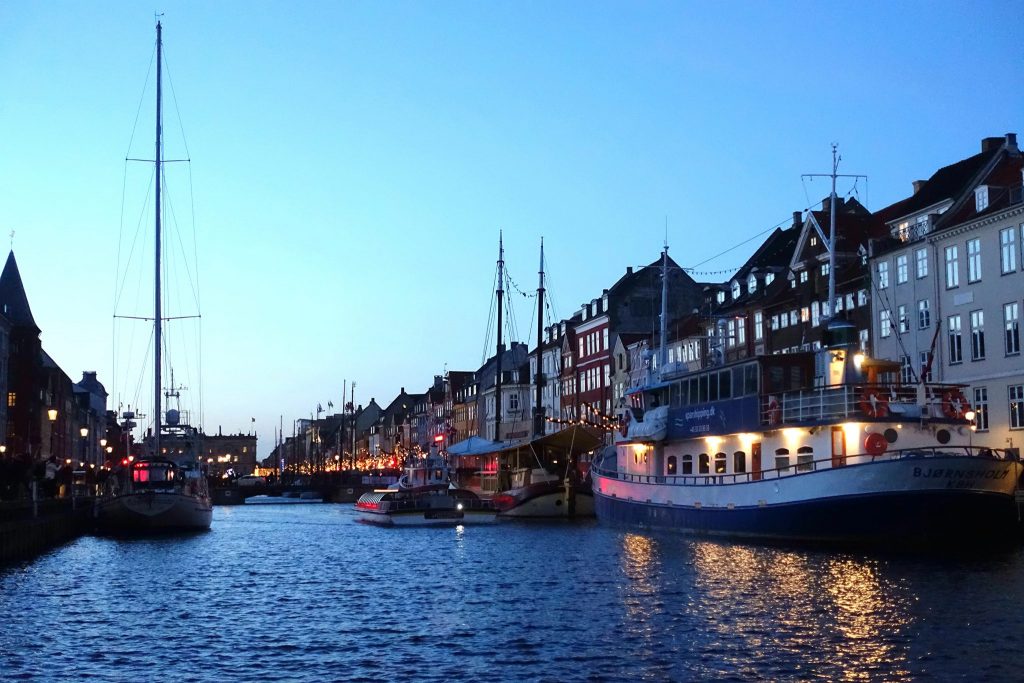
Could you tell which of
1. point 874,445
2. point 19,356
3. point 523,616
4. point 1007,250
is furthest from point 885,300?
point 19,356

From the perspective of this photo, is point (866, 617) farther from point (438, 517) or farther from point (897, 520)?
point (438, 517)

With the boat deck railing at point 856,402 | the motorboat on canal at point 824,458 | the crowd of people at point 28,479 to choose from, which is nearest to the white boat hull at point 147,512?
the crowd of people at point 28,479

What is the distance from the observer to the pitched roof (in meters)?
107

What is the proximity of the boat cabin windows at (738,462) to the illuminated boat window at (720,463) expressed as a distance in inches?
37.0

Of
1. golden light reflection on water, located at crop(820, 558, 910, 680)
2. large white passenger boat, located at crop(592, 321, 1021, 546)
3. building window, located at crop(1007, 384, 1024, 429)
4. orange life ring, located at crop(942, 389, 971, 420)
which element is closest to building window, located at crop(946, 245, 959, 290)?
building window, located at crop(1007, 384, 1024, 429)

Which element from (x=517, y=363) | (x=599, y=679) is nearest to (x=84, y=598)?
(x=599, y=679)

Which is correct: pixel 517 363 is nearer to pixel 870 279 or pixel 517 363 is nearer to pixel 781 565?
pixel 870 279

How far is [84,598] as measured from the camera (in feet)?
114

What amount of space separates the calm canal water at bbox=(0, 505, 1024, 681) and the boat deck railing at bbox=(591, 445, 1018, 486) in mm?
2816

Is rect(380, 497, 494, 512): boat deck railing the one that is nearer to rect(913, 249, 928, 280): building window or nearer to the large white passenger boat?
the large white passenger boat

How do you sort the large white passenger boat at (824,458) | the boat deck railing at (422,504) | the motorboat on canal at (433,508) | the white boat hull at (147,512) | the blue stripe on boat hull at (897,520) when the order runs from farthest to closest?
the boat deck railing at (422,504)
the motorboat on canal at (433,508)
the white boat hull at (147,512)
the large white passenger boat at (824,458)
the blue stripe on boat hull at (897,520)

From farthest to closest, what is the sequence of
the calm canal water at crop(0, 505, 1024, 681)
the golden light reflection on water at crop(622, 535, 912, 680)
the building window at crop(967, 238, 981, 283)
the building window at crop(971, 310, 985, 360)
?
the building window at crop(967, 238, 981, 283) < the building window at crop(971, 310, 985, 360) < the golden light reflection on water at crop(622, 535, 912, 680) < the calm canal water at crop(0, 505, 1024, 681)

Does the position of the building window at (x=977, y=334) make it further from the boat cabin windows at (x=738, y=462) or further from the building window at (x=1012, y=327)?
the boat cabin windows at (x=738, y=462)

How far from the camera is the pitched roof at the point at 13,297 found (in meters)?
107
